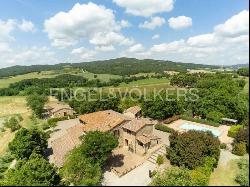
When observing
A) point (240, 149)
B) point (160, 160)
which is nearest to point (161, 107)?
point (160, 160)

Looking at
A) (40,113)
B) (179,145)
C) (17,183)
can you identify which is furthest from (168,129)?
(40,113)

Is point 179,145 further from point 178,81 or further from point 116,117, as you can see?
point 178,81

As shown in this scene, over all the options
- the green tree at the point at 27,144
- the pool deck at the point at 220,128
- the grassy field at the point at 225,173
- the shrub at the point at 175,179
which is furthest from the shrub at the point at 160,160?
the green tree at the point at 27,144

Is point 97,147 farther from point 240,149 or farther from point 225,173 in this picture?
point 240,149

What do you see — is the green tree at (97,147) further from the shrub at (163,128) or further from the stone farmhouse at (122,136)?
the shrub at (163,128)

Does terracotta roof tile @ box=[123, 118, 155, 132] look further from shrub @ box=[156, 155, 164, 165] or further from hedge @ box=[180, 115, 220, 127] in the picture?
hedge @ box=[180, 115, 220, 127]

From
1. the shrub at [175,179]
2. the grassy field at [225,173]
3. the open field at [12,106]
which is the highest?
the shrub at [175,179]
